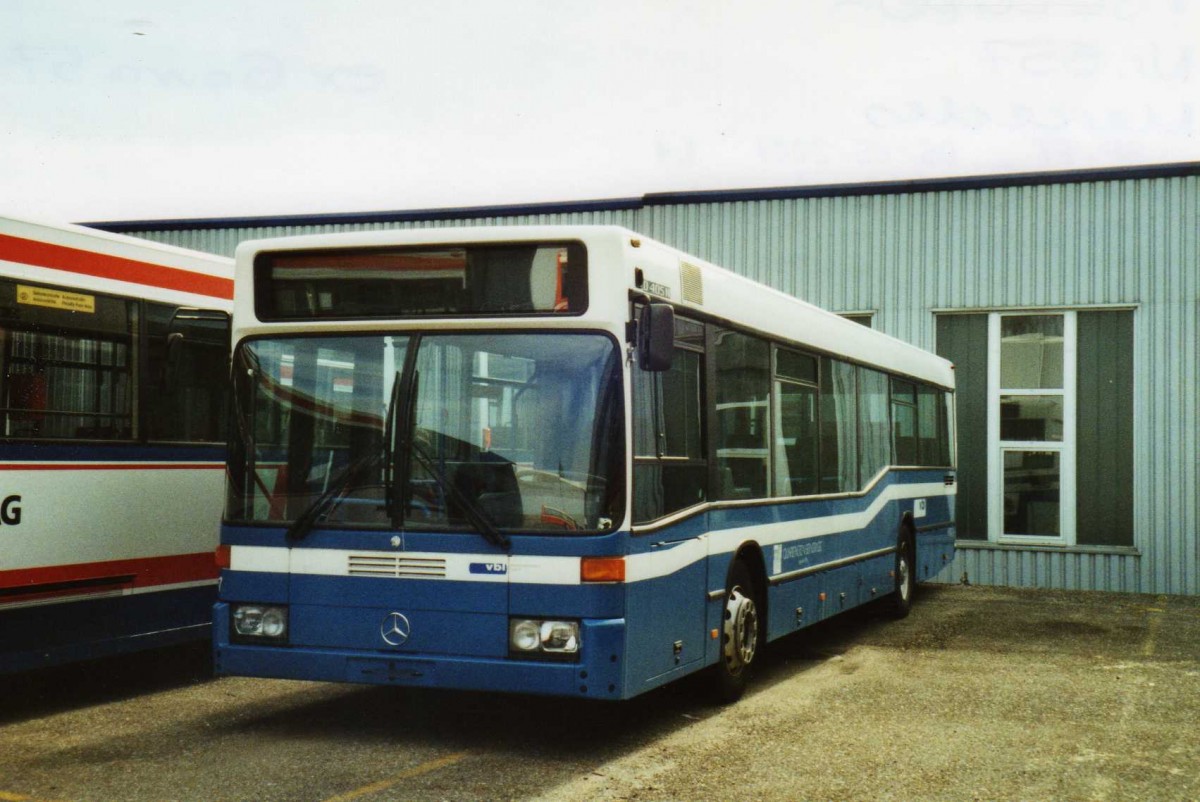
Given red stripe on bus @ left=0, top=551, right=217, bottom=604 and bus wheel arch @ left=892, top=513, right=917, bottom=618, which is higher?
red stripe on bus @ left=0, top=551, right=217, bottom=604

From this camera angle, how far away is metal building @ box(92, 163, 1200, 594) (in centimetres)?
1762

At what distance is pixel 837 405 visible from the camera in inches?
443

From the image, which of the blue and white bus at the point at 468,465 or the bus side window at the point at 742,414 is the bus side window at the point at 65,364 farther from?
the bus side window at the point at 742,414

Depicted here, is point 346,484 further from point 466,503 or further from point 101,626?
point 101,626

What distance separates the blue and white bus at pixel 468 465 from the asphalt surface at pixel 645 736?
458 mm

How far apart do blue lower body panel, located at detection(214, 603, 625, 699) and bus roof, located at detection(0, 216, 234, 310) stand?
7.81 feet

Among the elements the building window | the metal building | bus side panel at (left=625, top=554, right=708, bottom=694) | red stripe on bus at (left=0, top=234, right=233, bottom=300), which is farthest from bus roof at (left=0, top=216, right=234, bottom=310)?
the building window

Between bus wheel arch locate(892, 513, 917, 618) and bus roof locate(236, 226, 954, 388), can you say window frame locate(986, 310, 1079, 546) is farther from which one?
bus roof locate(236, 226, 954, 388)

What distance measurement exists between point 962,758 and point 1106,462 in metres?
11.6

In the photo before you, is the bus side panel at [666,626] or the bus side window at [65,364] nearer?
the bus side panel at [666,626]

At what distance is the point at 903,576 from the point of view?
14227mm

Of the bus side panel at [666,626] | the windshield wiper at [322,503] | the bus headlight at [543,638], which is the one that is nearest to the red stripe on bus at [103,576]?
the windshield wiper at [322,503]

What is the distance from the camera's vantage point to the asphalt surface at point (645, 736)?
6.57 metres

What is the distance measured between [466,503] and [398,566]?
0.49 meters
